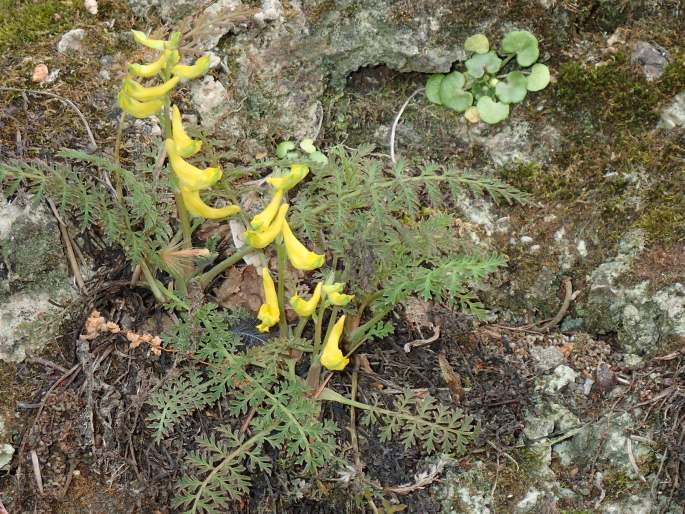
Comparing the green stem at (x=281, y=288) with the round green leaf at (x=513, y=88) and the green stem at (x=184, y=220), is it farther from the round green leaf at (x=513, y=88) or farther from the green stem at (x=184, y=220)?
the round green leaf at (x=513, y=88)

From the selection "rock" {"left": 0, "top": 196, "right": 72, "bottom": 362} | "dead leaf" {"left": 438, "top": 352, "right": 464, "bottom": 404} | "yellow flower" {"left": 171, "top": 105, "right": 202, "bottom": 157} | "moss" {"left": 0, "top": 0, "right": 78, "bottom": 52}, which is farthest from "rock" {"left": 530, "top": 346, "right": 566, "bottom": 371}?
"moss" {"left": 0, "top": 0, "right": 78, "bottom": 52}

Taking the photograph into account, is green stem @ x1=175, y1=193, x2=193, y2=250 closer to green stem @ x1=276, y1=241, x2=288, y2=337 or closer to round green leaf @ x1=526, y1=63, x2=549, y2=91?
green stem @ x1=276, y1=241, x2=288, y2=337

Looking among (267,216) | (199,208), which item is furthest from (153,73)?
(267,216)

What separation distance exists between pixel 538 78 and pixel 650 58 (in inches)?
19.8

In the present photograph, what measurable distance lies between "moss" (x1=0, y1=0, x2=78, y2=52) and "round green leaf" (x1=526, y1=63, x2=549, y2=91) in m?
2.20

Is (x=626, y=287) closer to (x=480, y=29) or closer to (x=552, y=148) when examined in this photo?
(x=552, y=148)

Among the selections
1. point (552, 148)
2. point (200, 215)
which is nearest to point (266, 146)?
point (200, 215)

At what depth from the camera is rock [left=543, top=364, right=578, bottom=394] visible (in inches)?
124

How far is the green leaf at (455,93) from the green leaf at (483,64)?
0.06 metres

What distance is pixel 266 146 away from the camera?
11.7 feet

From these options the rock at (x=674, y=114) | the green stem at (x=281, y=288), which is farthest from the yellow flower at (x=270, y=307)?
the rock at (x=674, y=114)

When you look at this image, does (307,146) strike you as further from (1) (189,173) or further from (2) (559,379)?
(2) (559,379)

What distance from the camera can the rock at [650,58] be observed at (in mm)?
3422

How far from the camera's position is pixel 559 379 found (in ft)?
10.4
